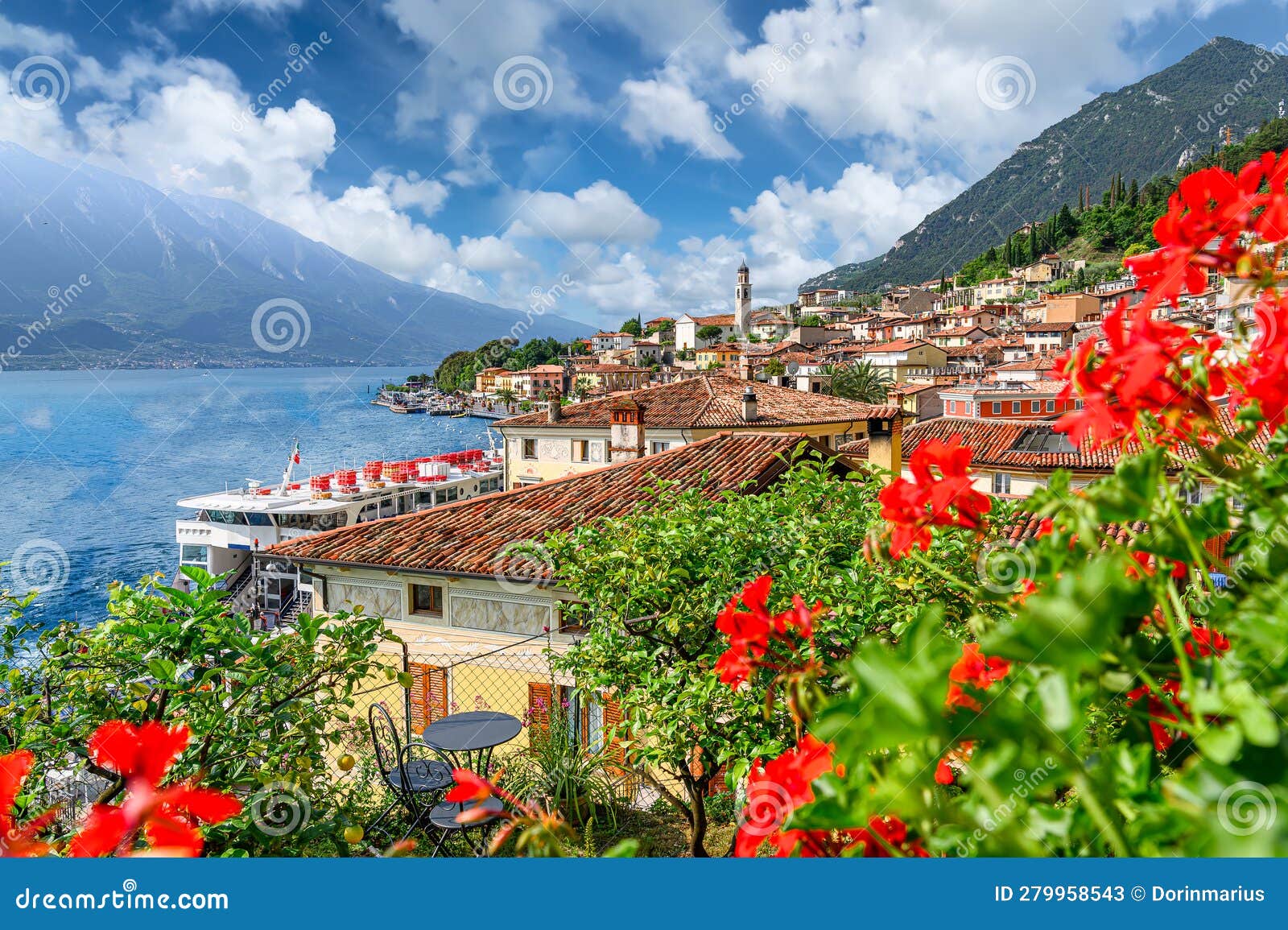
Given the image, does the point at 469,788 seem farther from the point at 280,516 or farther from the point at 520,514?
the point at 280,516

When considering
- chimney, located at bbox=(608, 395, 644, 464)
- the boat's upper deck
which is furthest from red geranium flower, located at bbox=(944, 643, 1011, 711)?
the boat's upper deck

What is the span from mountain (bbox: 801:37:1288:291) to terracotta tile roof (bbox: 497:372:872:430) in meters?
109

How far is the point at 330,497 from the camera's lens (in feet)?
99.8

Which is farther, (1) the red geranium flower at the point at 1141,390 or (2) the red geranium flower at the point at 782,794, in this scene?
(1) the red geranium flower at the point at 1141,390

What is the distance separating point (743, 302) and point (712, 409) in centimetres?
9999

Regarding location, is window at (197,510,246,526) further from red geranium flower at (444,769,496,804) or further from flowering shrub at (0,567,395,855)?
red geranium flower at (444,769,496,804)

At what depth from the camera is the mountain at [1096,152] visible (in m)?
123

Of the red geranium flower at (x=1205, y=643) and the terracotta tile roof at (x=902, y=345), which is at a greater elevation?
the terracotta tile roof at (x=902, y=345)

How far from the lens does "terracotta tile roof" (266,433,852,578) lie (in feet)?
30.6

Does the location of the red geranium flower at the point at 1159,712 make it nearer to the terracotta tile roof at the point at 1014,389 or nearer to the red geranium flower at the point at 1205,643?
the red geranium flower at the point at 1205,643

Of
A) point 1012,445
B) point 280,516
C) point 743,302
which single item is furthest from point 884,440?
point 743,302

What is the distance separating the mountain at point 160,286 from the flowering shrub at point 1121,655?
10206cm

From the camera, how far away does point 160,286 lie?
175 metres

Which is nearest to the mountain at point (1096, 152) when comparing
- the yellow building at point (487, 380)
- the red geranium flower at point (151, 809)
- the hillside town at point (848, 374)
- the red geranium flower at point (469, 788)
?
the hillside town at point (848, 374)
